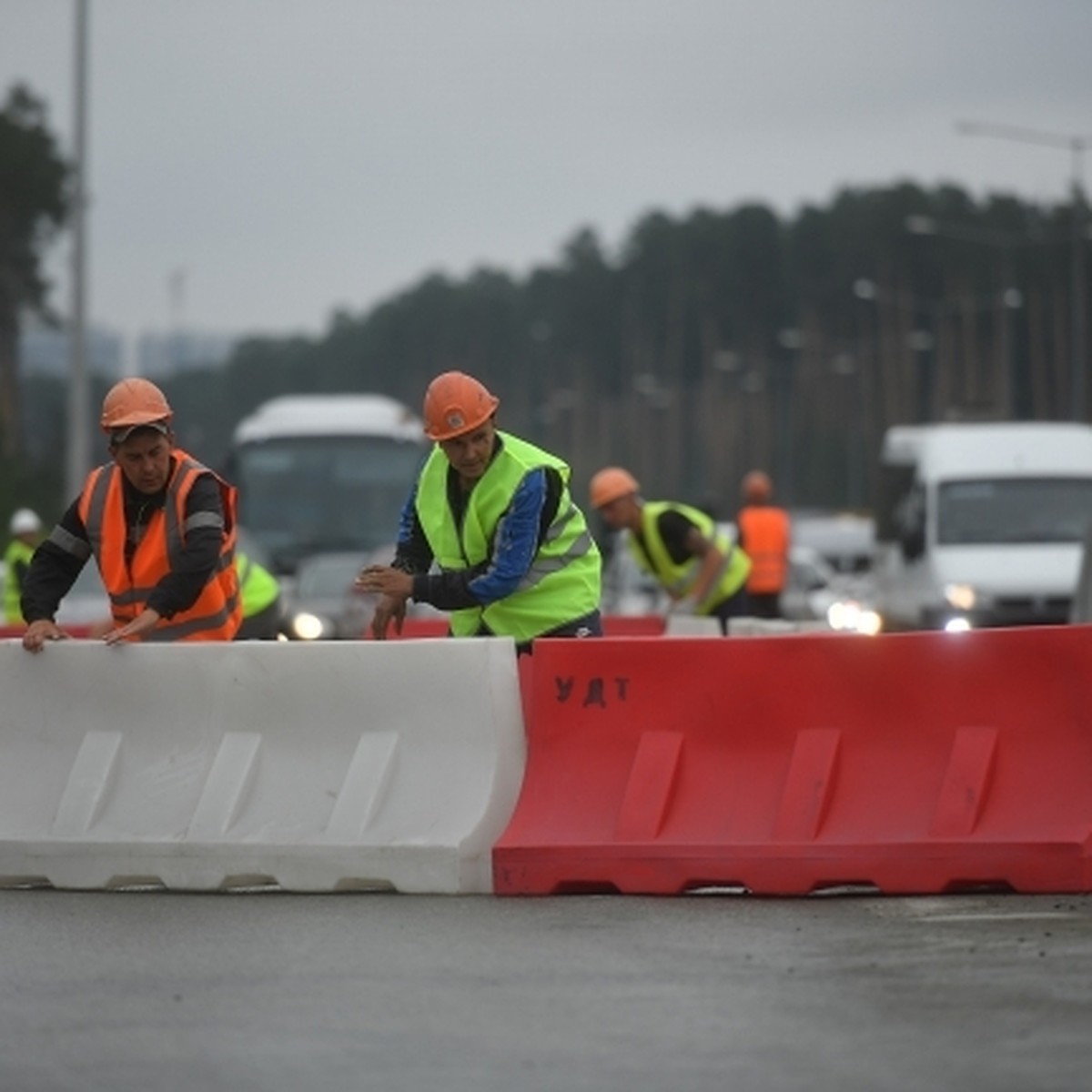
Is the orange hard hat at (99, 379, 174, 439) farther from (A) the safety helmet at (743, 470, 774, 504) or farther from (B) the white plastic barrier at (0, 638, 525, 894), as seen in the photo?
(A) the safety helmet at (743, 470, 774, 504)

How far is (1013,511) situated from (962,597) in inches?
52.2

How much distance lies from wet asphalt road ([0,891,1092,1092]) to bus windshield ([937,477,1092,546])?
19047 mm

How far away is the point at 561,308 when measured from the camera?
17175 cm

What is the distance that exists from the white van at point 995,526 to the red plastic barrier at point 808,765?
16.8 m

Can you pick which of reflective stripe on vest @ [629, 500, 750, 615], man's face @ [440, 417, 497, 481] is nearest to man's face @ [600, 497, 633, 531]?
reflective stripe on vest @ [629, 500, 750, 615]

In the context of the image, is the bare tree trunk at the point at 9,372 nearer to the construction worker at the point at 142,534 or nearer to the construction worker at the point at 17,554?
the construction worker at the point at 17,554

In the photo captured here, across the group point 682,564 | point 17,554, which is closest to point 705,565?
point 682,564

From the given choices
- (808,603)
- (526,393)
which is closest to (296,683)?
(808,603)

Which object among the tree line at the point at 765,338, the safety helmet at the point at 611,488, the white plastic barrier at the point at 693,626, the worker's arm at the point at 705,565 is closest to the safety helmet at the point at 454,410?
the safety helmet at the point at 611,488

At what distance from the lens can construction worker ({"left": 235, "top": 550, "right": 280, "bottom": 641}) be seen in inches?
646

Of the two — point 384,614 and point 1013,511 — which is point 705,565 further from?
point 1013,511

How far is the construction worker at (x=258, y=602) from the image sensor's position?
1641cm

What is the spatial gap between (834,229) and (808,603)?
9161cm

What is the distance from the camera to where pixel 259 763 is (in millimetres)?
11383
